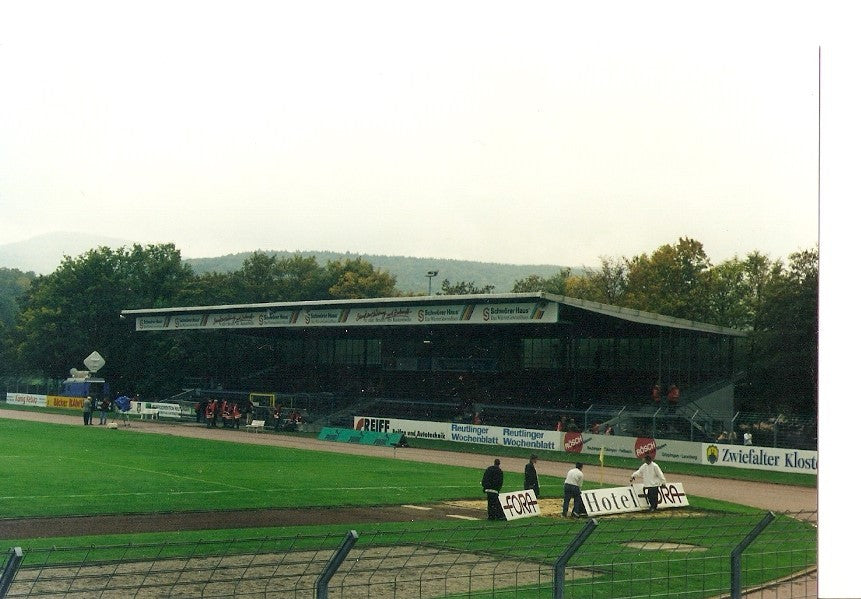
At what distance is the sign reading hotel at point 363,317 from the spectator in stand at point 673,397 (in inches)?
402

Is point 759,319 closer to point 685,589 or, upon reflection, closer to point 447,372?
point 447,372

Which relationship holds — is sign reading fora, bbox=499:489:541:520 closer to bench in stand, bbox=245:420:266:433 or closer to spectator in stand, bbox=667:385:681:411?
spectator in stand, bbox=667:385:681:411

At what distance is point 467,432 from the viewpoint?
5481 centimetres

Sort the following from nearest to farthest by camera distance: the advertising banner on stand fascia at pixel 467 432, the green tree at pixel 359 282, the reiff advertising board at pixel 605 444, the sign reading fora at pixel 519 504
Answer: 1. the sign reading fora at pixel 519 504
2. the reiff advertising board at pixel 605 444
3. the advertising banner on stand fascia at pixel 467 432
4. the green tree at pixel 359 282

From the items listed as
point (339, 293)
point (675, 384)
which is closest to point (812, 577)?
point (675, 384)

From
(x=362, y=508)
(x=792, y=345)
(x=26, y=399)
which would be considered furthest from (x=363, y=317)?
(x=362, y=508)

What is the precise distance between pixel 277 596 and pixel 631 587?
5677 millimetres

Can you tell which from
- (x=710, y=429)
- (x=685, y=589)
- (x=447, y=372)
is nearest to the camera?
(x=685, y=589)

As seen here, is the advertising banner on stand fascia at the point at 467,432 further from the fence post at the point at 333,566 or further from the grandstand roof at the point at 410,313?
the fence post at the point at 333,566

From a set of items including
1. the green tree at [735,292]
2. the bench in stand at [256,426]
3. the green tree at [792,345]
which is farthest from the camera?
the green tree at [735,292]

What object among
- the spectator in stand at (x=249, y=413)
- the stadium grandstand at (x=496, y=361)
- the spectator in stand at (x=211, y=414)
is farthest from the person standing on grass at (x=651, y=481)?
the spectator in stand at (x=211, y=414)

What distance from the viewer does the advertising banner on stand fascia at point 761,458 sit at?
41531mm

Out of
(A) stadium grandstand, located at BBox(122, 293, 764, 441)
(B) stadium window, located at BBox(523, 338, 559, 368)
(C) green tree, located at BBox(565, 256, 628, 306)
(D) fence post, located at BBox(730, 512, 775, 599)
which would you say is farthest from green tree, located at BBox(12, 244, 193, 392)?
(D) fence post, located at BBox(730, 512, 775, 599)

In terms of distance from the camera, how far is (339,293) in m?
107
